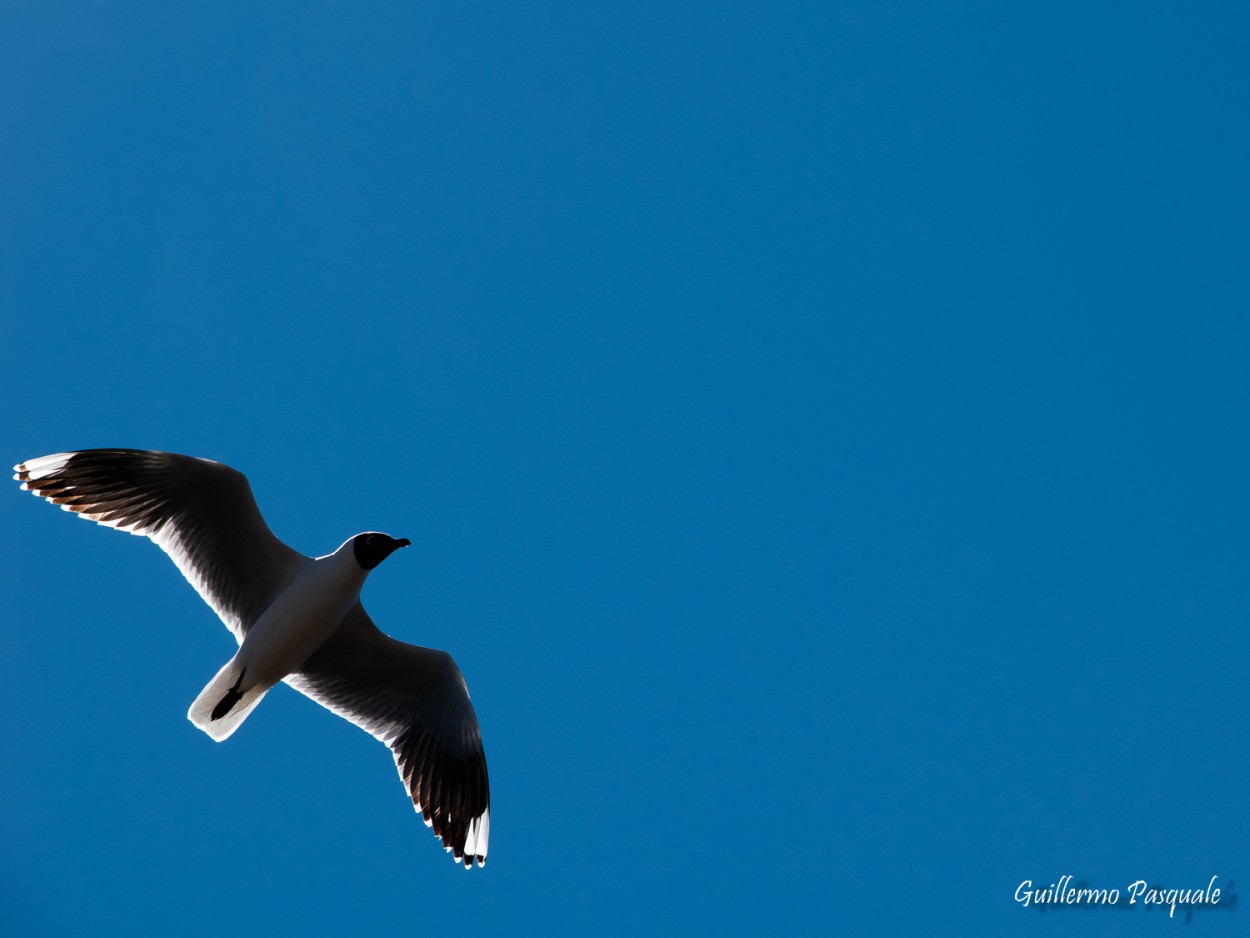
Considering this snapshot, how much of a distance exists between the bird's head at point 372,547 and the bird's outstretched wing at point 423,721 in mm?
736

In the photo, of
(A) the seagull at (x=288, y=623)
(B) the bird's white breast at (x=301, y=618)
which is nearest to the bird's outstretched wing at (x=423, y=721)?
(A) the seagull at (x=288, y=623)

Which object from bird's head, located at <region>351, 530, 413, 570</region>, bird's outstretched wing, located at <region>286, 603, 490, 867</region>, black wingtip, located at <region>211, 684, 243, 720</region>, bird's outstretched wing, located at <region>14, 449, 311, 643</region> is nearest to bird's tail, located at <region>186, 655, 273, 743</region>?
black wingtip, located at <region>211, 684, 243, 720</region>

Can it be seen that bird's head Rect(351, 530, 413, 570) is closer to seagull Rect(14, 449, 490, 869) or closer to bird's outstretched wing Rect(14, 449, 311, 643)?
seagull Rect(14, 449, 490, 869)

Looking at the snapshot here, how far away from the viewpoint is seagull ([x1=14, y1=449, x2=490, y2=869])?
24.5 ft

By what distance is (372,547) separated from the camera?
759 cm

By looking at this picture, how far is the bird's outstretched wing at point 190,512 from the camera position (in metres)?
7.52

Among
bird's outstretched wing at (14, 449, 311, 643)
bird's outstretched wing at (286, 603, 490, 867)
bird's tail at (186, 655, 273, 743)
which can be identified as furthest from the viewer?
bird's outstretched wing at (286, 603, 490, 867)

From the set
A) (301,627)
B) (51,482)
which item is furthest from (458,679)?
(51,482)

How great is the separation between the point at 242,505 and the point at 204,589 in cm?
66

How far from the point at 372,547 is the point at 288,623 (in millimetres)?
661

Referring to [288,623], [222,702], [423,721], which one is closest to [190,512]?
[288,623]

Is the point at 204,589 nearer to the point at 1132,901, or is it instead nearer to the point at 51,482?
the point at 51,482

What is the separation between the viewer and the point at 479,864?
808cm

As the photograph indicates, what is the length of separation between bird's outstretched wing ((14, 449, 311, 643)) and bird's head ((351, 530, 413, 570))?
1.65 ft
